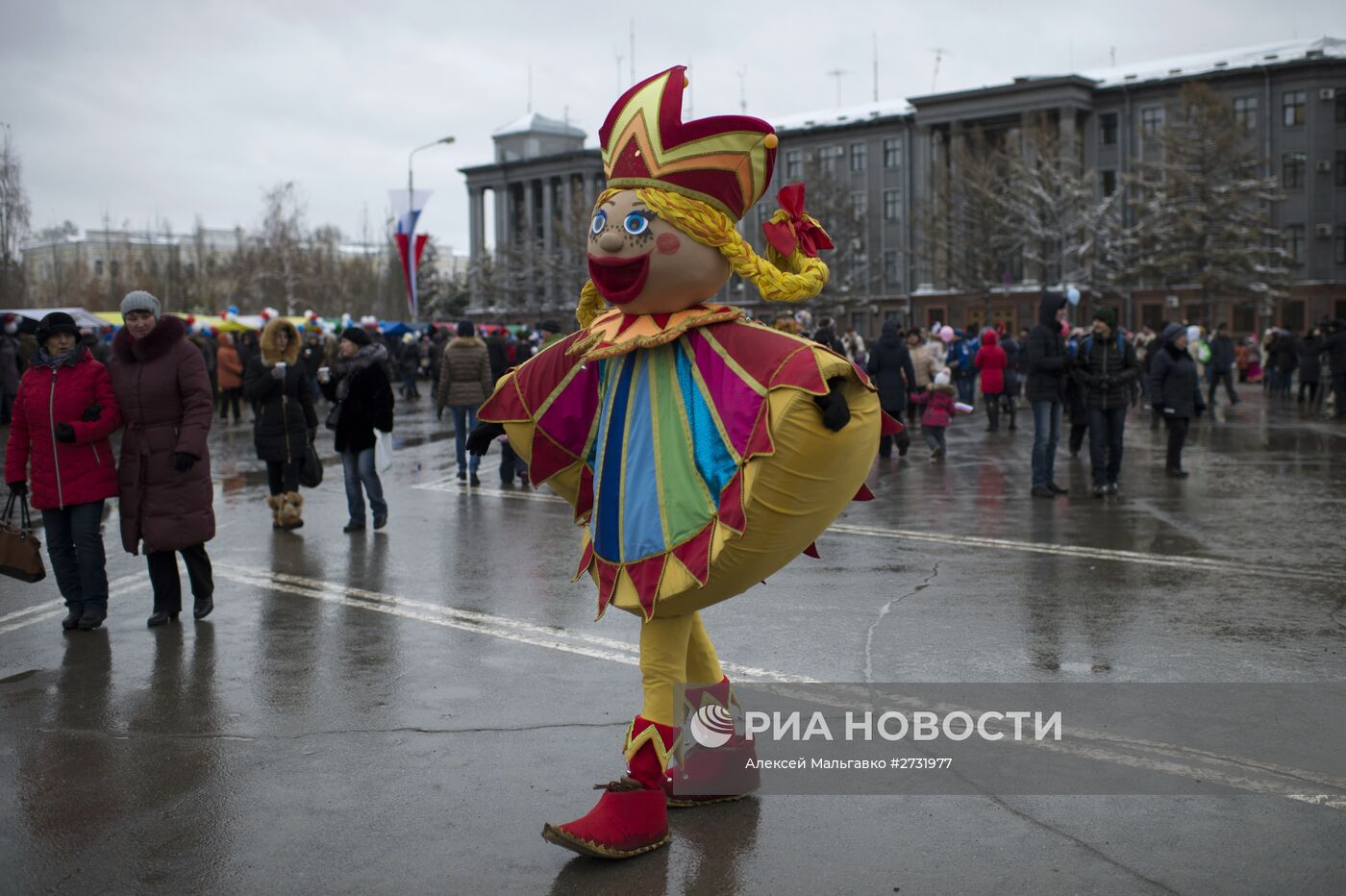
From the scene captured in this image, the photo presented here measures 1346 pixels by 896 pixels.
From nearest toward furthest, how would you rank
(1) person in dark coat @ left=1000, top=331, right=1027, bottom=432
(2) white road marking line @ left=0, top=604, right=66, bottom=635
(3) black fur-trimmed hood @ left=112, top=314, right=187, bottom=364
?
(3) black fur-trimmed hood @ left=112, top=314, right=187, bottom=364 → (2) white road marking line @ left=0, top=604, right=66, bottom=635 → (1) person in dark coat @ left=1000, top=331, right=1027, bottom=432

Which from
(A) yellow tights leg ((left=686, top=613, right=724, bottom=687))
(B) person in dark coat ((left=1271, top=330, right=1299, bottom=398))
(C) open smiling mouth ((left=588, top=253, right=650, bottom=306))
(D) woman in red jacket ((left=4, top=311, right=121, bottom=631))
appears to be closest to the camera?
(C) open smiling mouth ((left=588, top=253, right=650, bottom=306))

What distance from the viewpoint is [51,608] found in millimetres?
8039

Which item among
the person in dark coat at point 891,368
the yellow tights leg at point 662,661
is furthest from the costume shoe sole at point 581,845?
the person in dark coat at point 891,368

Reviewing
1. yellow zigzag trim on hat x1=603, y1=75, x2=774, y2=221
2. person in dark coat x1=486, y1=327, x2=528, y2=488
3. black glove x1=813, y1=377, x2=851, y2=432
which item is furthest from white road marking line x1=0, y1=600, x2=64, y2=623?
person in dark coat x1=486, y1=327, x2=528, y2=488

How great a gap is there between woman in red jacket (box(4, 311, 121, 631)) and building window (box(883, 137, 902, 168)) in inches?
2746

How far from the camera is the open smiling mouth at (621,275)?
4363 mm

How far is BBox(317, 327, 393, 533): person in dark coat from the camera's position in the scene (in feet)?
36.1

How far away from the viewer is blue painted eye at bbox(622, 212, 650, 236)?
4367 mm

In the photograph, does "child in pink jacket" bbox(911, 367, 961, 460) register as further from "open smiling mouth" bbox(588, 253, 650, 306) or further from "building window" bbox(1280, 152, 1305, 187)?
"building window" bbox(1280, 152, 1305, 187)

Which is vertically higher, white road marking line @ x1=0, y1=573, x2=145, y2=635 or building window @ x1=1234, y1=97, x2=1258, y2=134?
building window @ x1=1234, y1=97, x2=1258, y2=134

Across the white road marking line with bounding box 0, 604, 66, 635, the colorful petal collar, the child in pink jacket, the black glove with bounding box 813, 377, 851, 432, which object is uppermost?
the colorful petal collar

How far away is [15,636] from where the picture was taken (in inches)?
286

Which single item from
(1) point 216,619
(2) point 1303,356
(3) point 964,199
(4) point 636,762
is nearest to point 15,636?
(1) point 216,619

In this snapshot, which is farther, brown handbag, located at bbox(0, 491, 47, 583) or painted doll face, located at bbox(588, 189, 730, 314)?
brown handbag, located at bbox(0, 491, 47, 583)
